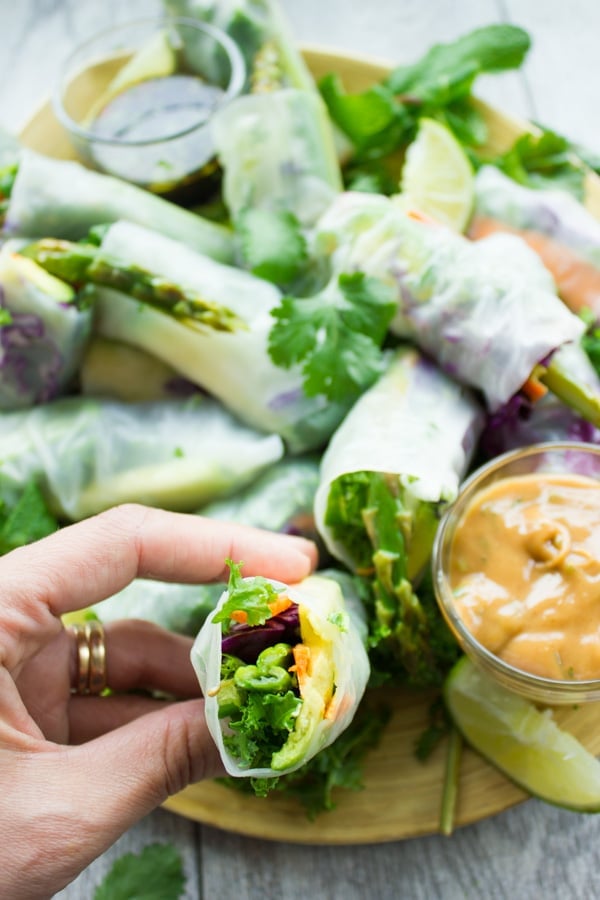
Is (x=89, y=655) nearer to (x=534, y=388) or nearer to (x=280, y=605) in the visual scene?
(x=280, y=605)

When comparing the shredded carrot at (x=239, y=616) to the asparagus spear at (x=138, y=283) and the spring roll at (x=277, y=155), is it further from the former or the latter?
the spring roll at (x=277, y=155)

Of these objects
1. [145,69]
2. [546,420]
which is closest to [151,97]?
[145,69]

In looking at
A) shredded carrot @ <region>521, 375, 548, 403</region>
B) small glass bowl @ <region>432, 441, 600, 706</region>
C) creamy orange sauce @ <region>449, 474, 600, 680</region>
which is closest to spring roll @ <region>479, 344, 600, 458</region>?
shredded carrot @ <region>521, 375, 548, 403</region>

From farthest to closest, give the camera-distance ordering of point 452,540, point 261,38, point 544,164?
point 261,38, point 544,164, point 452,540

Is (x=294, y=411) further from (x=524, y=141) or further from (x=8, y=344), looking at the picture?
(x=524, y=141)

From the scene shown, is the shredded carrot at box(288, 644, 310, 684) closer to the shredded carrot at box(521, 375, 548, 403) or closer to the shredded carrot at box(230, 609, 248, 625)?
the shredded carrot at box(230, 609, 248, 625)

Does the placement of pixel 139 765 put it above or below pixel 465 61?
below
